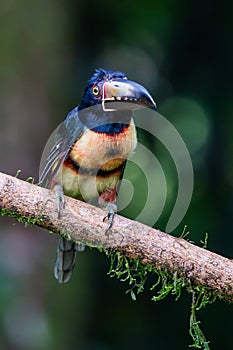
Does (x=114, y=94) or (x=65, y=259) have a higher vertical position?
(x=114, y=94)

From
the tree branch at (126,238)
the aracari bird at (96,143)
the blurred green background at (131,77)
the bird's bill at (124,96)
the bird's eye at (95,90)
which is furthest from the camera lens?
the blurred green background at (131,77)

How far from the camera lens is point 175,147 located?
4848 millimetres

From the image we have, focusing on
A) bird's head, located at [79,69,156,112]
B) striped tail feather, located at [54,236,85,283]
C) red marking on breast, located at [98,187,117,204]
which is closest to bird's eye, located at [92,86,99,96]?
bird's head, located at [79,69,156,112]

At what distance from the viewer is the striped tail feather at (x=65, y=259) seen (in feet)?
12.0

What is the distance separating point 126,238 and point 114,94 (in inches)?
35.2

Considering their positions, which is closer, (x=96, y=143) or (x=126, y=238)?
(x=126, y=238)

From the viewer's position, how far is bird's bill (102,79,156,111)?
3.18 meters

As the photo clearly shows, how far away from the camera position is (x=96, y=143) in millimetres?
3359

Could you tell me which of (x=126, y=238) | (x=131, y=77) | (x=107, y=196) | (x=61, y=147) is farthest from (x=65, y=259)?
(x=131, y=77)

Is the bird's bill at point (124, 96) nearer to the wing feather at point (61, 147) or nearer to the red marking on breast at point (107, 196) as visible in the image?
the wing feather at point (61, 147)

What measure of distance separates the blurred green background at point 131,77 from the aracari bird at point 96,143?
45.9 inches

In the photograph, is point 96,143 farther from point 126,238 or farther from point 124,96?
point 126,238

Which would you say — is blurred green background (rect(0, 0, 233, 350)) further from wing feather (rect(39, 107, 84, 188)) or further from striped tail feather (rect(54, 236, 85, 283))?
wing feather (rect(39, 107, 84, 188))

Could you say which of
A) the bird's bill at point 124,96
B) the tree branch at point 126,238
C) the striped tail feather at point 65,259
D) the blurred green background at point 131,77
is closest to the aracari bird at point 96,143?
the bird's bill at point 124,96
